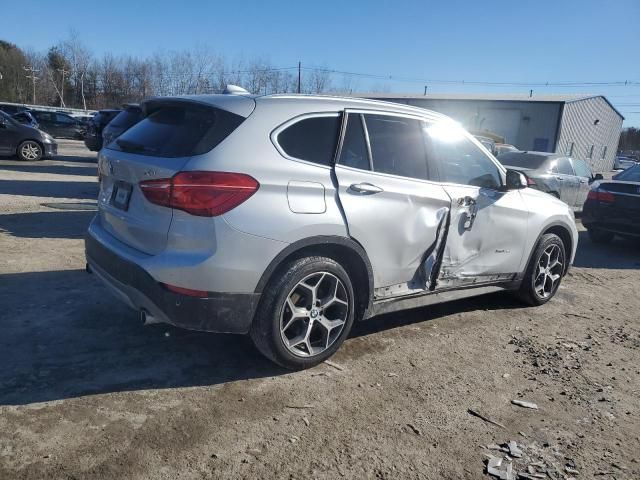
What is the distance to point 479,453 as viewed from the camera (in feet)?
9.62

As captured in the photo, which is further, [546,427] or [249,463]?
[546,427]

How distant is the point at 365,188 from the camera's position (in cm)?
377

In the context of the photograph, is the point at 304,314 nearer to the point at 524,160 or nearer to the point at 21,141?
the point at 524,160

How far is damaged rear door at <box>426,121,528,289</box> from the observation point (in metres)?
4.45

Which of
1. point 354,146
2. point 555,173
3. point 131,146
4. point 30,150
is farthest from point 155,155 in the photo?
point 30,150

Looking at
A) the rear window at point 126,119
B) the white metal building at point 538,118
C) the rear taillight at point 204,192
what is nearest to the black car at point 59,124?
the rear window at point 126,119

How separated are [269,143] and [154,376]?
172 cm

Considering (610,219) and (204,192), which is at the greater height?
(204,192)

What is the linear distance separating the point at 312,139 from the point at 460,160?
5.40 ft

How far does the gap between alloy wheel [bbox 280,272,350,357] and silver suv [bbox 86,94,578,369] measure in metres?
0.01

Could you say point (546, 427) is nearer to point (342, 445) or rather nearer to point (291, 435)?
point (342, 445)

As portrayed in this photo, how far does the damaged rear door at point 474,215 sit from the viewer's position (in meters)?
4.45

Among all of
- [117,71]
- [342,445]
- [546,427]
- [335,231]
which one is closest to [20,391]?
[342,445]

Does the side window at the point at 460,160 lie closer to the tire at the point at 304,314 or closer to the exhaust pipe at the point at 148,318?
the tire at the point at 304,314
